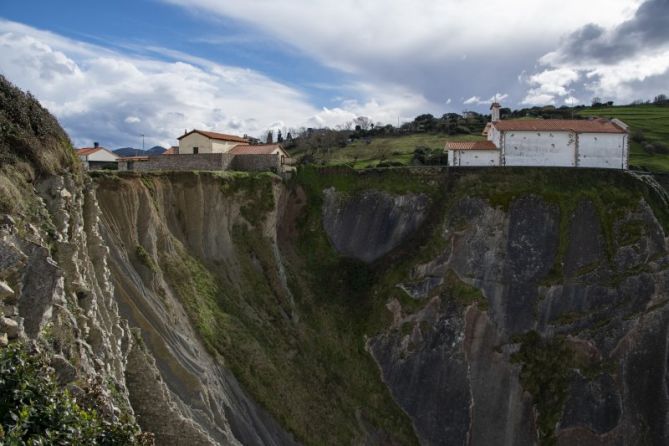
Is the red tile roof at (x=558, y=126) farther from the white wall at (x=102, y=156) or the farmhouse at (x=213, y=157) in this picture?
the white wall at (x=102, y=156)

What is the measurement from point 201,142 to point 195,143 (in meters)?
0.68

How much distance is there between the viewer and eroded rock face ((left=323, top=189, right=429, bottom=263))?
4531 centimetres

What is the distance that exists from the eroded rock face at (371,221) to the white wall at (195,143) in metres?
12.1

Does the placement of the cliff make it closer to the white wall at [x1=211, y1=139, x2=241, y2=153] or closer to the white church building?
the white church building

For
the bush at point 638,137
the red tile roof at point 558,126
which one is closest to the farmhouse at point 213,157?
the red tile roof at point 558,126

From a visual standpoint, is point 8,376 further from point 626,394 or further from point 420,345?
point 626,394

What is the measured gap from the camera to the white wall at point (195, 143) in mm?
50344

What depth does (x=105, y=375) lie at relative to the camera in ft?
59.7

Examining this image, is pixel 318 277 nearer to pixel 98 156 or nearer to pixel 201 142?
pixel 201 142

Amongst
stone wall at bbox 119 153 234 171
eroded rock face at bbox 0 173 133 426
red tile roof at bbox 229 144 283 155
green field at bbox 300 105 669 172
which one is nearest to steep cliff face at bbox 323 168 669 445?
red tile roof at bbox 229 144 283 155

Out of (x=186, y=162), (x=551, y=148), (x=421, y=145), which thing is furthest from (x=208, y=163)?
(x=421, y=145)

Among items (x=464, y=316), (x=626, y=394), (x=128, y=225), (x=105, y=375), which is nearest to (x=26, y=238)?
(x=105, y=375)

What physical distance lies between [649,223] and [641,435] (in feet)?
49.2

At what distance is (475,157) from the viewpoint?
1927 inches
